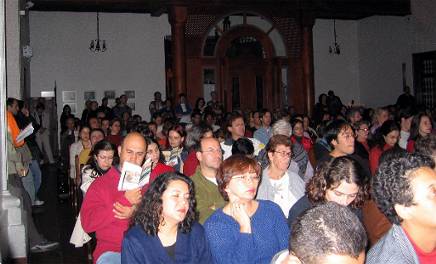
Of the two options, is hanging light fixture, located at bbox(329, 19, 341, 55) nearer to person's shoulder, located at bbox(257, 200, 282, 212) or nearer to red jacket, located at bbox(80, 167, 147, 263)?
red jacket, located at bbox(80, 167, 147, 263)

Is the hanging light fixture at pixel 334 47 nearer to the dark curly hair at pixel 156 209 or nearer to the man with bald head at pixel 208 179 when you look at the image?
the man with bald head at pixel 208 179

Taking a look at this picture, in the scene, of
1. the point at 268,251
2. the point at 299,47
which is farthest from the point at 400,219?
the point at 299,47

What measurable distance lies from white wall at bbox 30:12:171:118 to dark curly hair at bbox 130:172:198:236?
43.6 ft

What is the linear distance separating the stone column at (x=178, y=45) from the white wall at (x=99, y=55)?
95.7 inches

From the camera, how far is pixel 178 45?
1395 centimetres


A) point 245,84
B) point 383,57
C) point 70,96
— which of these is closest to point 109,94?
point 70,96

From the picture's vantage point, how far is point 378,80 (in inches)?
709

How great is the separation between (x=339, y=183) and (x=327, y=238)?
1569 mm

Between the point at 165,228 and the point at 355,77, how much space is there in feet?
53.2

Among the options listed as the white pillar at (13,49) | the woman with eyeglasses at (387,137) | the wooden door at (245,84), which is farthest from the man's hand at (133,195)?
the wooden door at (245,84)

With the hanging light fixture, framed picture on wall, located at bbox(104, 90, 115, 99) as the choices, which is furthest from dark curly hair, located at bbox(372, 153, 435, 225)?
the hanging light fixture

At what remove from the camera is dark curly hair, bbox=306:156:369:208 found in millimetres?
3318

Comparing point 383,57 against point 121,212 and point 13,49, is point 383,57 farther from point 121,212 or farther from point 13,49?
point 121,212

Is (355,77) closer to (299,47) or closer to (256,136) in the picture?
(299,47)
